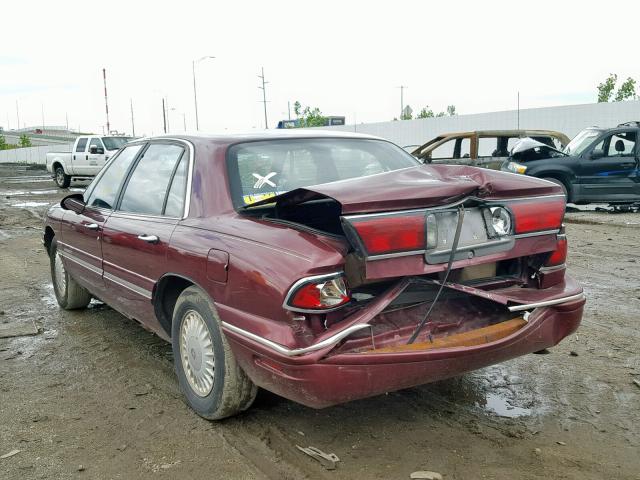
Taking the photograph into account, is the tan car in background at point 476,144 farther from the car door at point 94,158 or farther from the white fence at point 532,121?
the car door at point 94,158

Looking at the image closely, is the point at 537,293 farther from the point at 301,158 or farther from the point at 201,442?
the point at 201,442

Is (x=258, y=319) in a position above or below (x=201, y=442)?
above

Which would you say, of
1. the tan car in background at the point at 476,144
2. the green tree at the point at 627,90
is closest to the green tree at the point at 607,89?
the green tree at the point at 627,90

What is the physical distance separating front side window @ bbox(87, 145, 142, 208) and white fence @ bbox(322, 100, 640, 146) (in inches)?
884

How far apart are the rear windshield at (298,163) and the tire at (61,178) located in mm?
21777

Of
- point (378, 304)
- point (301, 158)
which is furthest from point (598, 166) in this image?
point (378, 304)

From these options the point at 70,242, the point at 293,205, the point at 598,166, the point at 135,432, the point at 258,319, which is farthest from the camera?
the point at 598,166

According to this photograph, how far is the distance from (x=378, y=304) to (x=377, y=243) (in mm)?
282

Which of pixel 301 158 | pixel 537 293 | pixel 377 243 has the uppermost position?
pixel 301 158

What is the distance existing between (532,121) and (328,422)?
27.6 meters

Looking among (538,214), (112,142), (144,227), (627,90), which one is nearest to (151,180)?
(144,227)

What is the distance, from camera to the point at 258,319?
3016 millimetres

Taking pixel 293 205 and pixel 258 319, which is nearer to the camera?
pixel 258 319

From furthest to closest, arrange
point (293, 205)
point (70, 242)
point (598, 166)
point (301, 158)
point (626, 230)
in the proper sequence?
1. point (598, 166)
2. point (626, 230)
3. point (70, 242)
4. point (301, 158)
5. point (293, 205)
